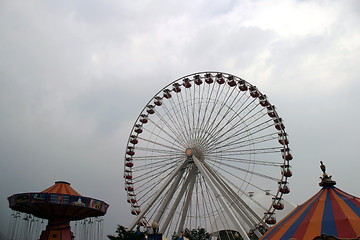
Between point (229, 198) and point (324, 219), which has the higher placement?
point (229, 198)

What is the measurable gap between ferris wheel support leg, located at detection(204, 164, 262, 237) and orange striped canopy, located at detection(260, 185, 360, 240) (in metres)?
7.05

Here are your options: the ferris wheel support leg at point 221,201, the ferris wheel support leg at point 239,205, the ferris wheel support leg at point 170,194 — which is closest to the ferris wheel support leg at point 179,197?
the ferris wheel support leg at point 170,194

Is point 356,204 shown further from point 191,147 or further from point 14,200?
point 14,200

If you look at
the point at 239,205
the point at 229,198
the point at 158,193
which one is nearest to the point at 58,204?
the point at 158,193

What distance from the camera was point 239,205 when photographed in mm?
19750

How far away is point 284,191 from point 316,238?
1154 cm

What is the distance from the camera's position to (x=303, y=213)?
1189cm

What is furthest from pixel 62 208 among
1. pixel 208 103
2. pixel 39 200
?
pixel 208 103

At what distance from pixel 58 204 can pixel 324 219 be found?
19.0m

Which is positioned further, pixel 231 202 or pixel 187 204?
pixel 187 204

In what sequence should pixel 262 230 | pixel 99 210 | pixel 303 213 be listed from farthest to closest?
pixel 99 210 → pixel 262 230 → pixel 303 213

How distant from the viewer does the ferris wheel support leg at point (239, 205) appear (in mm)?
19516

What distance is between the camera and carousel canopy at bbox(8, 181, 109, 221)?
22.3 m

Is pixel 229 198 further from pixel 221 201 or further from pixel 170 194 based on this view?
pixel 170 194
